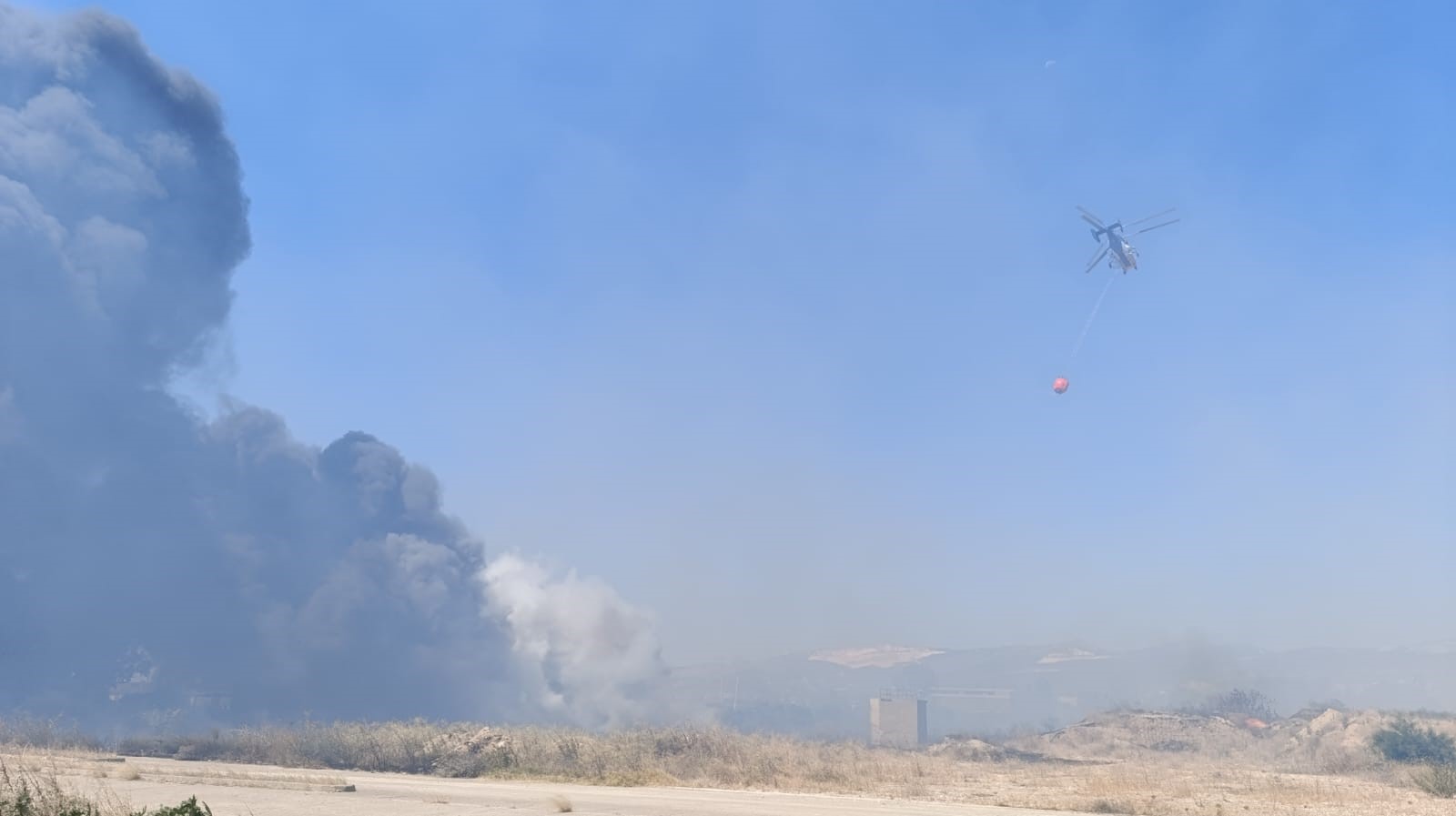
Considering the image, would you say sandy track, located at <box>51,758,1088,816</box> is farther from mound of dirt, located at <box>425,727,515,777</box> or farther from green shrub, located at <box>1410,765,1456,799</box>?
green shrub, located at <box>1410,765,1456,799</box>

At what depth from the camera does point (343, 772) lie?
1801 inches

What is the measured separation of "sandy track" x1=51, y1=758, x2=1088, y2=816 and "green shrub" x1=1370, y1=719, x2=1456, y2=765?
36.6 m

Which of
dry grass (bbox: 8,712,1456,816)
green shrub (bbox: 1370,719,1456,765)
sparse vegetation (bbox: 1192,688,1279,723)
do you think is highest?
sparse vegetation (bbox: 1192,688,1279,723)

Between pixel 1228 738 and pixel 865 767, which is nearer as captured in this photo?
pixel 865 767

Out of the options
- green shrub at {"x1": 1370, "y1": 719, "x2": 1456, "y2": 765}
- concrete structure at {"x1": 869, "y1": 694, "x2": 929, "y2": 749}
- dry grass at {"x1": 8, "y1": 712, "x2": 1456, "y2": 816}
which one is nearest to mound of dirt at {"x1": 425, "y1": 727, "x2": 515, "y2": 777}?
dry grass at {"x1": 8, "y1": 712, "x2": 1456, "y2": 816}

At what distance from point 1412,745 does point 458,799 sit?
51.3 metres

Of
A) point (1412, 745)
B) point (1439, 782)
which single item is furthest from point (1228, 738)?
point (1439, 782)

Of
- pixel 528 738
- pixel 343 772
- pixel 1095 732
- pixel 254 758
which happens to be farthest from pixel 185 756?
pixel 1095 732

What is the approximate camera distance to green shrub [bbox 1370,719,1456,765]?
179 ft

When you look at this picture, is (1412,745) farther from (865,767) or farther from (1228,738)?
(865,767)

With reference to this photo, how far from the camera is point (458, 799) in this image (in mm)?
32125

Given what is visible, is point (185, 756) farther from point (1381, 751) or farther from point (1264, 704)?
point (1264, 704)

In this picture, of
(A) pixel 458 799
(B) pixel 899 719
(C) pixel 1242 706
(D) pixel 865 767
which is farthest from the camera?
(C) pixel 1242 706

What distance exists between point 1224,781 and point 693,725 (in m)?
26.1
